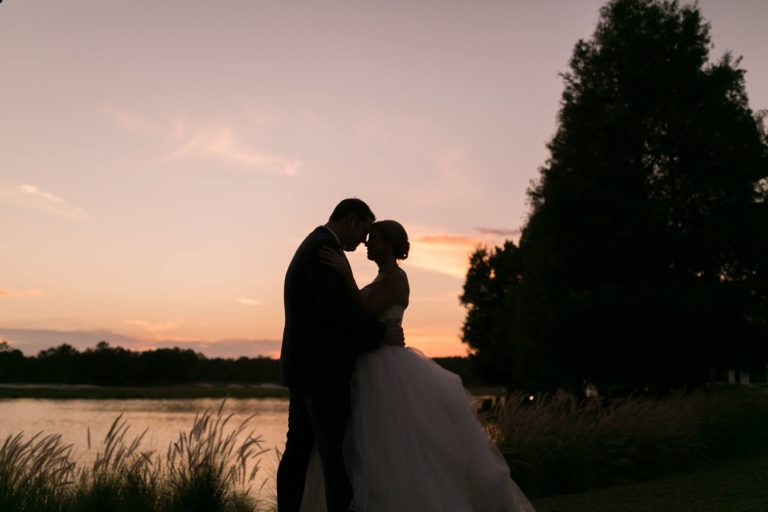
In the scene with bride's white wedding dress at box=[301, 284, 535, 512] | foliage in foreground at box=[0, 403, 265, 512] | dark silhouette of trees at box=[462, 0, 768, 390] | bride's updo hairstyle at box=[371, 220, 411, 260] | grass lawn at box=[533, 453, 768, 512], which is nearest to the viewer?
bride's white wedding dress at box=[301, 284, 535, 512]

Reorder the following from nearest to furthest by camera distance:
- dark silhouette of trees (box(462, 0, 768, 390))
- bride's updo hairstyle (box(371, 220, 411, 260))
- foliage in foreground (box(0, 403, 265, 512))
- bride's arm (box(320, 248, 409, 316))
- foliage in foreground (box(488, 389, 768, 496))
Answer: bride's arm (box(320, 248, 409, 316)) < bride's updo hairstyle (box(371, 220, 411, 260)) < foliage in foreground (box(0, 403, 265, 512)) < foliage in foreground (box(488, 389, 768, 496)) < dark silhouette of trees (box(462, 0, 768, 390))

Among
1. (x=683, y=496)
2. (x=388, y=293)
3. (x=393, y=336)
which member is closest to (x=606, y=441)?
(x=683, y=496)

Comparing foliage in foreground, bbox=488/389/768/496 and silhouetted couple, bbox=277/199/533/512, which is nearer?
silhouetted couple, bbox=277/199/533/512

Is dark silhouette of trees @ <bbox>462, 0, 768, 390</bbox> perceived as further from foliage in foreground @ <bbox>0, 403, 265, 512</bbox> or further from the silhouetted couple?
the silhouetted couple

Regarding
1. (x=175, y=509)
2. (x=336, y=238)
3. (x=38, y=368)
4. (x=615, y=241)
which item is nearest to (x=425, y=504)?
(x=336, y=238)

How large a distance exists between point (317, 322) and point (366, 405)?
0.71 m

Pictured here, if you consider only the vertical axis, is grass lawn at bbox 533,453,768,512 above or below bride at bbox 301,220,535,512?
below

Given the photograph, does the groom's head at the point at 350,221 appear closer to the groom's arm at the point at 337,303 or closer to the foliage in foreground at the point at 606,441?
the groom's arm at the point at 337,303

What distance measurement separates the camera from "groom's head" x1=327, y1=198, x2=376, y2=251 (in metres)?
5.40

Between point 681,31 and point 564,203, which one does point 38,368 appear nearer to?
point 564,203

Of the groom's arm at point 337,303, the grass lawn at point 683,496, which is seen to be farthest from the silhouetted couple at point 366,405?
the grass lawn at point 683,496

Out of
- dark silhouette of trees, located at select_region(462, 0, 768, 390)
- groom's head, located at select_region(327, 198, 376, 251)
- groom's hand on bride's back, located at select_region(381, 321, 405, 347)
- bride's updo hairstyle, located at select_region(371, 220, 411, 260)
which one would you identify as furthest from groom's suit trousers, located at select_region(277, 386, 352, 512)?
dark silhouette of trees, located at select_region(462, 0, 768, 390)

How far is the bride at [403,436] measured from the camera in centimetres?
532

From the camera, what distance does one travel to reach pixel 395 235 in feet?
19.1
